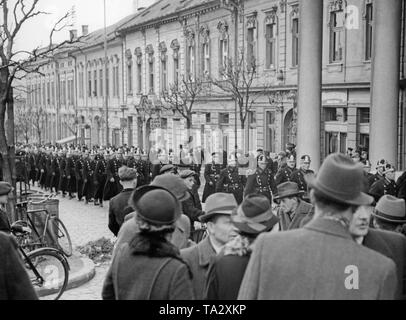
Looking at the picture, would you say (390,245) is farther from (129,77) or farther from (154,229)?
(129,77)

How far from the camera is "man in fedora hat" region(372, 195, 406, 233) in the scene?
5.55 metres

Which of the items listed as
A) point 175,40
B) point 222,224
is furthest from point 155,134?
point 222,224

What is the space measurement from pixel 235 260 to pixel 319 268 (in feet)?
3.43

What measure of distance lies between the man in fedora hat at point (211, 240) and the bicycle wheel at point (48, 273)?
153 inches

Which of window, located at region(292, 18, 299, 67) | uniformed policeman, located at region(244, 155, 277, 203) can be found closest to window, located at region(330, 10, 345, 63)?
window, located at region(292, 18, 299, 67)

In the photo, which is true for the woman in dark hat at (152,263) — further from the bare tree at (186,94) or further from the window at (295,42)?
the bare tree at (186,94)

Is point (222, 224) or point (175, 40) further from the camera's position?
point (175, 40)

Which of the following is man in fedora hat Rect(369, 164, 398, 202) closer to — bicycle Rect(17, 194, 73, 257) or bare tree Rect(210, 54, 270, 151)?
bicycle Rect(17, 194, 73, 257)

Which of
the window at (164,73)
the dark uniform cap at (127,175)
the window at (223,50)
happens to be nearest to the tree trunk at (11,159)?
the dark uniform cap at (127,175)
